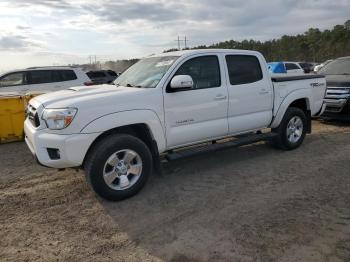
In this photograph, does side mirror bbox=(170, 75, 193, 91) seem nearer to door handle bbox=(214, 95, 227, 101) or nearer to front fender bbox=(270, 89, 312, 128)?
door handle bbox=(214, 95, 227, 101)

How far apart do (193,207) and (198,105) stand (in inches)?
59.9

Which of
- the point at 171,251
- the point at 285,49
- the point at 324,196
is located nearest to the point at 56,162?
the point at 171,251

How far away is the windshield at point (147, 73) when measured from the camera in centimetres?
522

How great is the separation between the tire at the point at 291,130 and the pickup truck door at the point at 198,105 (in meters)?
1.48

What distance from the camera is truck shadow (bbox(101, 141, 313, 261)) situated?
368 cm

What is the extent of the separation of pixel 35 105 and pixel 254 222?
3.18 metres

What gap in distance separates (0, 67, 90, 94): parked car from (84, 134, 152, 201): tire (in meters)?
6.72

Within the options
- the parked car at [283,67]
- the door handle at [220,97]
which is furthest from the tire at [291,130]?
the parked car at [283,67]

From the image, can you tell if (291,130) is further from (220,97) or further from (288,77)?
(220,97)

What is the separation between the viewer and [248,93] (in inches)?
235

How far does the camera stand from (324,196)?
15.5 feet

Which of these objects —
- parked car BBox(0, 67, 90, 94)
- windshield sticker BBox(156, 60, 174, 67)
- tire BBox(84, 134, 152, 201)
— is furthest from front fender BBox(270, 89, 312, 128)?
parked car BBox(0, 67, 90, 94)

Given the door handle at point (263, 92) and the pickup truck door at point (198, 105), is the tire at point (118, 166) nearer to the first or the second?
the pickup truck door at point (198, 105)

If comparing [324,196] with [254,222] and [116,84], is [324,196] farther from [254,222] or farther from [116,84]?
[116,84]
